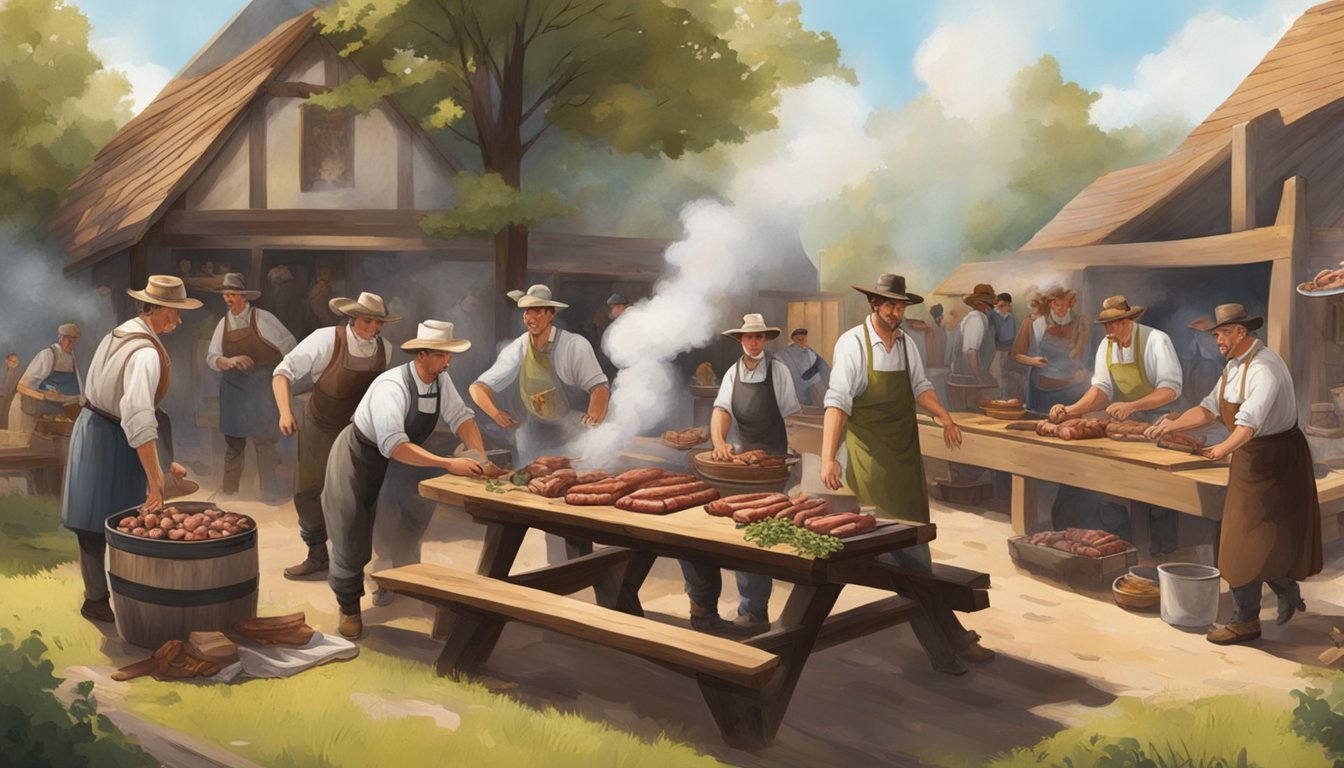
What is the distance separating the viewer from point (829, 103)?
25250 mm

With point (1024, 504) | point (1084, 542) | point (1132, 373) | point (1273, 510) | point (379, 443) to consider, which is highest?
point (1132, 373)

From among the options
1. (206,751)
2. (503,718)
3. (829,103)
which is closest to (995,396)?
(503,718)

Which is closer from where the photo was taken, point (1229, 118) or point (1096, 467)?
point (1096, 467)

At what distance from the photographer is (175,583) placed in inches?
244

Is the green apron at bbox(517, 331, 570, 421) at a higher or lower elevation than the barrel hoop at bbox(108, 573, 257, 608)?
higher

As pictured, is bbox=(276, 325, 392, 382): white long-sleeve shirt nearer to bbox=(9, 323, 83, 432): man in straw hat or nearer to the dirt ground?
the dirt ground

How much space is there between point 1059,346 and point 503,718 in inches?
251

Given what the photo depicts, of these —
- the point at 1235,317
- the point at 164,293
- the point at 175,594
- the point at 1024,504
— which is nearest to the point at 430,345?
the point at 164,293

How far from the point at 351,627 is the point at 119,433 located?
168cm

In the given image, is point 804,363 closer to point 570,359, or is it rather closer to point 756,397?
point 570,359

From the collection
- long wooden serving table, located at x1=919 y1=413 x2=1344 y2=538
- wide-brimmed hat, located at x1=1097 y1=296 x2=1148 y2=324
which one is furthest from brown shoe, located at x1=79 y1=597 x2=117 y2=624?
wide-brimmed hat, located at x1=1097 y1=296 x2=1148 y2=324

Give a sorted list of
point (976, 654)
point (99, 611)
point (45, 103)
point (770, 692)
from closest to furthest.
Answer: point (770, 692) → point (976, 654) → point (99, 611) → point (45, 103)

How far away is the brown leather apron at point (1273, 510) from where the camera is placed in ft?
22.2

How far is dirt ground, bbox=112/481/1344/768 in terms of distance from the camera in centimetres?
565
